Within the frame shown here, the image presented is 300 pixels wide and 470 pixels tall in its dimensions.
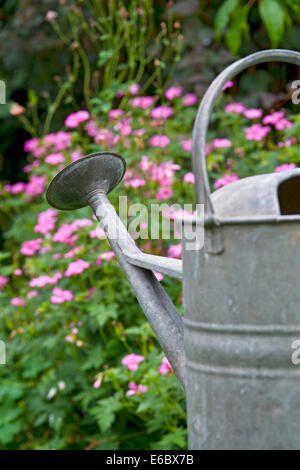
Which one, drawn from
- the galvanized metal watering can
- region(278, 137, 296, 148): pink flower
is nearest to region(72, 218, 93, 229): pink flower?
region(278, 137, 296, 148): pink flower

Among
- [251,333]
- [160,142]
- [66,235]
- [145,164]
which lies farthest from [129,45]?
[251,333]

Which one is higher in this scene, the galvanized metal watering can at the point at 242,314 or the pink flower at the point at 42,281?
the pink flower at the point at 42,281

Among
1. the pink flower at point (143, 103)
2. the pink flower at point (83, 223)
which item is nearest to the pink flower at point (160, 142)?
the pink flower at point (143, 103)

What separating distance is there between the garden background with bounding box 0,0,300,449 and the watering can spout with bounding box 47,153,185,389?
58cm

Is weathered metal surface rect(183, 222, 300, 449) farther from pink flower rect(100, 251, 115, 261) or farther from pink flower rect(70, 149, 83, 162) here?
pink flower rect(70, 149, 83, 162)

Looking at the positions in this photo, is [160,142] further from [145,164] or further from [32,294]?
[32,294]

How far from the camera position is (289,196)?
1375 mm

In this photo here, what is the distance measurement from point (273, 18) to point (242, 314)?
Result: 6.84ft

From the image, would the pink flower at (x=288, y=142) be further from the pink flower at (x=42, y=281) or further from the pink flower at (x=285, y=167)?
the pink flower at (x=42, y=281)

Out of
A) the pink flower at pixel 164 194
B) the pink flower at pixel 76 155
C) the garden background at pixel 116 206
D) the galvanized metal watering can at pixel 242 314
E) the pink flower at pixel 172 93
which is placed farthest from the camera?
the pink flower at pixel 172 93

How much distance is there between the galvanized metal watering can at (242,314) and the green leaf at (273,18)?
181cm

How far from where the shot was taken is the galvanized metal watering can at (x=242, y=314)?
43.8 inches

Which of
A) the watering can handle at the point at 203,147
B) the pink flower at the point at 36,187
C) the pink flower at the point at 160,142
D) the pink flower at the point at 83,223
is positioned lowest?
the watering can handle at the point at 203,147
